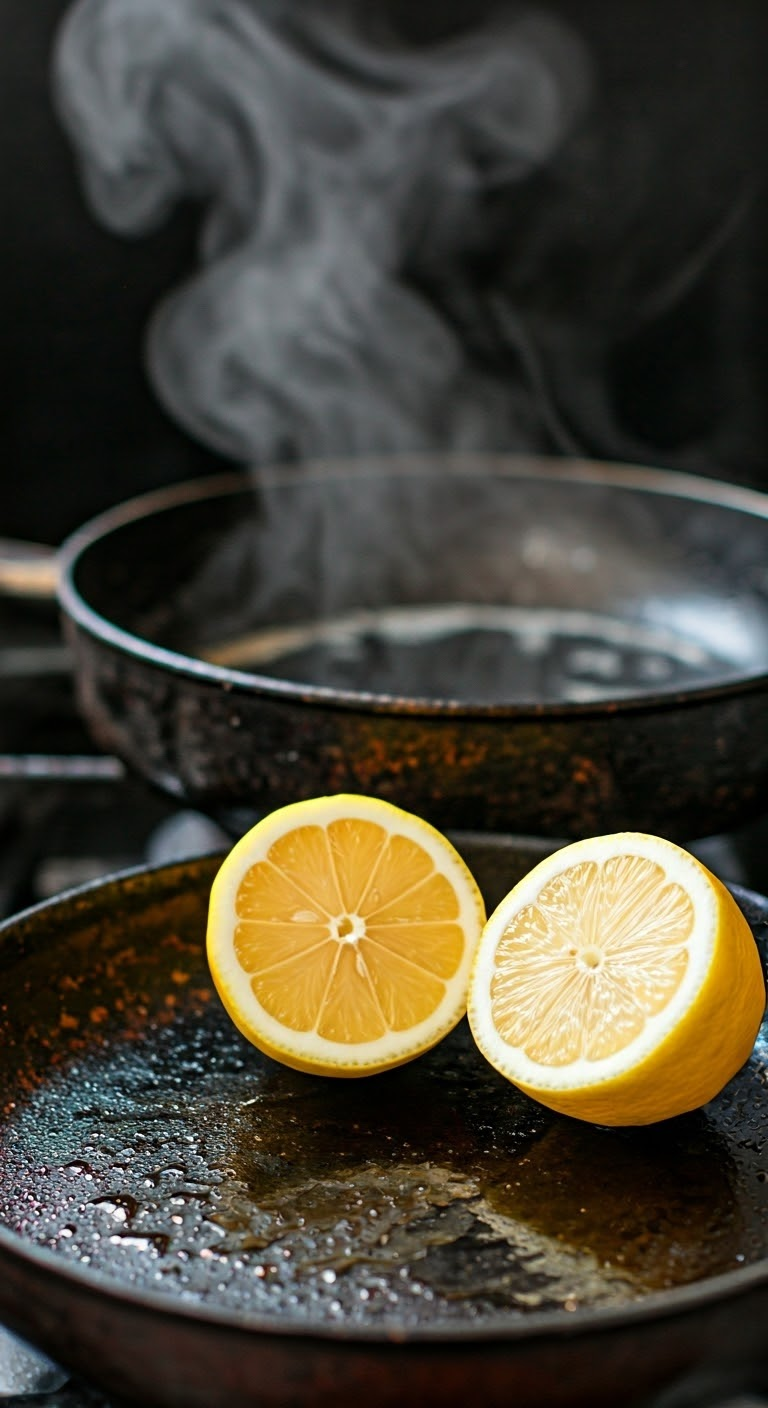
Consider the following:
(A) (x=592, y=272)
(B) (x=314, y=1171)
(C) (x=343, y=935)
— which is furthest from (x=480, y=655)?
(A) (x=592, y=272)

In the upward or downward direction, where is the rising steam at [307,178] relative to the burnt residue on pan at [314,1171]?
upward

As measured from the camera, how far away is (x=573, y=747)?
0.87 meters

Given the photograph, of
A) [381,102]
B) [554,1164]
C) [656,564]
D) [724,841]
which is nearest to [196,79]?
[381,102]

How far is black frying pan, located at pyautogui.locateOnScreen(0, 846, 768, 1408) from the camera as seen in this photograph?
49 cm

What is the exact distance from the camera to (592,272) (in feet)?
6.37

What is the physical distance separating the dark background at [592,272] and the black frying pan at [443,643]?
0.41m

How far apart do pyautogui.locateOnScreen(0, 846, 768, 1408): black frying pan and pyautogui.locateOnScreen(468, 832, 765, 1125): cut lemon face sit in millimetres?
39

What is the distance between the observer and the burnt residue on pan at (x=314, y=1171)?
0.58 meters

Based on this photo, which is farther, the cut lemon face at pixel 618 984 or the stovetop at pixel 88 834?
the stovetop at pixel 88 834

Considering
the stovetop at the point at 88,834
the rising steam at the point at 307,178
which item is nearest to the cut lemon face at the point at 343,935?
the stovetop at the point at 88,834

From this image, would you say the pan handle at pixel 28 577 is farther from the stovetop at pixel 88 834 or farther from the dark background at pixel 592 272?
the stovetop at pixel 88 834

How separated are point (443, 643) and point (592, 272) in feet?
2.75

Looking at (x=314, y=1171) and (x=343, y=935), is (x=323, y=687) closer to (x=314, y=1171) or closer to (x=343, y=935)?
(x=343, y=935)

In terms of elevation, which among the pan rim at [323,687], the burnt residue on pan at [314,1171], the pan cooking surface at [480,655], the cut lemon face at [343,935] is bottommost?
the pan cooking surface at [480,655]
